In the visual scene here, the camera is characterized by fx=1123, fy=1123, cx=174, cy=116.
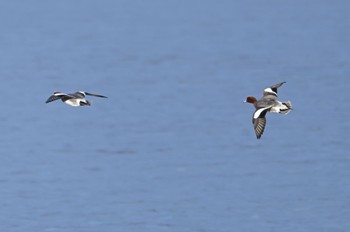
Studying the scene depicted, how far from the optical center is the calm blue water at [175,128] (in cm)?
1995

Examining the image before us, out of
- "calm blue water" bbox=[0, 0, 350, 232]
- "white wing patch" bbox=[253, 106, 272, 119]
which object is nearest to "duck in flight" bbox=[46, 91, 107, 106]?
"white wing patch" bbox=[253, 106, 272, 119]

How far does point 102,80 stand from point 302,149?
9.81m

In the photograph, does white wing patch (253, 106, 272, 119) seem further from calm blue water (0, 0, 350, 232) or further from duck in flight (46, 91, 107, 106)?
calm blue water (0, 0, 350, 232)

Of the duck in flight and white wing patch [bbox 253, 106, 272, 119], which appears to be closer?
white wing patch [bbox 253, 106, 272, 119]

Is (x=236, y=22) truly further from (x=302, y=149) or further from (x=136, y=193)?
(x=136, y=193)

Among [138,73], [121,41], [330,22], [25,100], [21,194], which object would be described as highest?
[330,22]

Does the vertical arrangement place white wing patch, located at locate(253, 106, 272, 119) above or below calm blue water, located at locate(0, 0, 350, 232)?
below

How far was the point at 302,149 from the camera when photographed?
78.9ft

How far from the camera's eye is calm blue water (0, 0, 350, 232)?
65.5 feet

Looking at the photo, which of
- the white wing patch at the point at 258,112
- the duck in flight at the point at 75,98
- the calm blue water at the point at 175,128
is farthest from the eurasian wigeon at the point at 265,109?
the calm blue water at the point at 175,128

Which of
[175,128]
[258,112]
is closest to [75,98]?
[258,112]

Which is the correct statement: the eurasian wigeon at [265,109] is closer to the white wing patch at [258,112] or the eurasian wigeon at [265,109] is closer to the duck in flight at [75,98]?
the white wing patch at [258,112]

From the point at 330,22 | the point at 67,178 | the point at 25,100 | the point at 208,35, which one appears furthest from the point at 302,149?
the point at 330,22

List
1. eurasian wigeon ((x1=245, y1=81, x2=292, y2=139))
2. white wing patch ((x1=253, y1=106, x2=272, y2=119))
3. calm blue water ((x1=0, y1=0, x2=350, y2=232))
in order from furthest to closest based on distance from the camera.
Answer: calm blue water ((x1=0, y1=0, x2=350, y2=232))
white wing patch ((x1=253, y1=106, x2=272, y2=119))
eurasian wigeon ((x1=245, y1=81, x2=292, y2=139))
